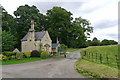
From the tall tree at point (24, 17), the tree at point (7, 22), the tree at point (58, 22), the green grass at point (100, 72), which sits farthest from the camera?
the tree at point (58, 22)

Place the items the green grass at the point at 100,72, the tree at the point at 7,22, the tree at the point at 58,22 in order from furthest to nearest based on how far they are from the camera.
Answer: the tree at the point at 58,22 < the tree at the point at 7,22 < the green grass at the point at 100,72

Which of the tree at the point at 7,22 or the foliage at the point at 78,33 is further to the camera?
the foliage at the point at 78,33

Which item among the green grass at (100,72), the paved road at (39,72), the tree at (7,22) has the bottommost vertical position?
the paved road at (39,72)

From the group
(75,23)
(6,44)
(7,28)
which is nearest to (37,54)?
(6,44)

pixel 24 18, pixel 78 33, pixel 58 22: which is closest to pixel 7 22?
pixel 24 18

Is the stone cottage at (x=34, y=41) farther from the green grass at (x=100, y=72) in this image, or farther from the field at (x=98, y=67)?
the green grass at (x=100, y=72)

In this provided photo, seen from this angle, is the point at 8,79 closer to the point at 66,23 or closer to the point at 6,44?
→ the point at 6,44

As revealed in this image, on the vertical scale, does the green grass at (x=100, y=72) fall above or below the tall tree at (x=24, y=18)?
below

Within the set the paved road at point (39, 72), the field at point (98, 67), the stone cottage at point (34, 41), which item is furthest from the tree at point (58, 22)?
Answer: the paved road at point (39, 72)

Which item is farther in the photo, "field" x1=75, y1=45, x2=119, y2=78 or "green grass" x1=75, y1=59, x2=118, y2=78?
"field" x1=75, y1=45, x2=119, y2=78

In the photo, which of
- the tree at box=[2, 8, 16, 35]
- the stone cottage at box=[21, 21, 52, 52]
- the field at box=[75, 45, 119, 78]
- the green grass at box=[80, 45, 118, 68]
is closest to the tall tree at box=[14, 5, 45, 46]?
the tree at box=[2, 8, 16, 35]

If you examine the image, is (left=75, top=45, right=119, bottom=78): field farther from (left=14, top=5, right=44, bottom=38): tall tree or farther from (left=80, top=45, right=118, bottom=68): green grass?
(left=14, top=5, right=44, bottom=38): tall tree

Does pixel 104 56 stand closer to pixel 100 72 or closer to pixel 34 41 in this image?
pixel 100 72

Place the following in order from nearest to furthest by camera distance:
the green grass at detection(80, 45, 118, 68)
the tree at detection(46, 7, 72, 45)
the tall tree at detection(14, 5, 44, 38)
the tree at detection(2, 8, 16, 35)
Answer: the green grass at detection(80, 45, 118, 68)
the tree at detection(2, 8, 16, 35)
the tall tree at detection(14, 5, 44, 38)
the tree at detection(46, 7, 72, 45)
